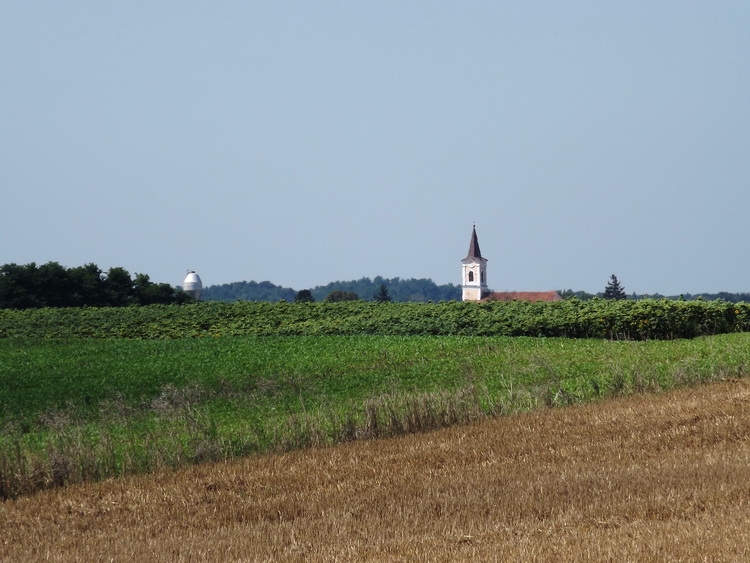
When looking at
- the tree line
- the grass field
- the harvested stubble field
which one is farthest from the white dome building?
the harvested stubble field

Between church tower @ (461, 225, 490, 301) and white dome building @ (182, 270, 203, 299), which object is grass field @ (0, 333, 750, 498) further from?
church tower @ (461, 225, 490, 301)

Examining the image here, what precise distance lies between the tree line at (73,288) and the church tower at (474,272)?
80.7 meters

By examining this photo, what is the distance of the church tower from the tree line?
3178 inches

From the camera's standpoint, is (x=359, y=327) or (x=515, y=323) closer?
(x=515, y=323)

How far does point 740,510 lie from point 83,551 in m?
6.67

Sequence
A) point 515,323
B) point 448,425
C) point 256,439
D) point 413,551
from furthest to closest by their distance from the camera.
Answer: point 515,323, point 448,425, point 256,439, point 413,551

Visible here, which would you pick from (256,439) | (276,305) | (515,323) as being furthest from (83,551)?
(276,305)

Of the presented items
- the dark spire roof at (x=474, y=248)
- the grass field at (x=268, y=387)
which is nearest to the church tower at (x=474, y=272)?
the dark spire roof at (x=474, y=248)

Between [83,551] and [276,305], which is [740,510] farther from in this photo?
[276,305]

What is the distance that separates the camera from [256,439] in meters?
14.7

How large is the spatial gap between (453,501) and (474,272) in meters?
126

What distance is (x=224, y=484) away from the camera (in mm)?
12336

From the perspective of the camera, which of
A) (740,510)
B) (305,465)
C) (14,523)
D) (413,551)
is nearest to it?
(413,551)

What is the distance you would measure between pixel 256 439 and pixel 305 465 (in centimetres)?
171
